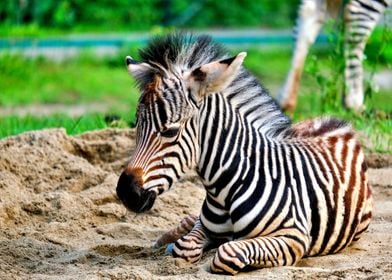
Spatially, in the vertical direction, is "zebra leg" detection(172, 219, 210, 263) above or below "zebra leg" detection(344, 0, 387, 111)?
below

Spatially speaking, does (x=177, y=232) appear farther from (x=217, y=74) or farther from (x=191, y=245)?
(x=217, y=74)

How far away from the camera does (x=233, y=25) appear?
21.4m

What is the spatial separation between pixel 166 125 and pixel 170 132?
0.14ft

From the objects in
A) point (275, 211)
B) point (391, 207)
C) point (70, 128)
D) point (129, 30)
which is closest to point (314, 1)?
point (70, 128)

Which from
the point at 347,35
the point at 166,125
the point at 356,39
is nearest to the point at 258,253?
the point at 166,125

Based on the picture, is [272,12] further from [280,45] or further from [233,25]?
[280,45]

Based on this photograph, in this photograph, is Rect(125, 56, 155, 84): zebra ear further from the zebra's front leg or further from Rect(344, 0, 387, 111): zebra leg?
Rect(344, 0, 387, 111): zebra leg

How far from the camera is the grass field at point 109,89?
9.37m

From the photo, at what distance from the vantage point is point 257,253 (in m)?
5.55

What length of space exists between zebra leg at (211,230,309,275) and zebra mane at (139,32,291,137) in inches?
26.1

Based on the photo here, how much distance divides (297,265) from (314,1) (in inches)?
251

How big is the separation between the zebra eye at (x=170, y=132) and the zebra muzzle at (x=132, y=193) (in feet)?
0.90

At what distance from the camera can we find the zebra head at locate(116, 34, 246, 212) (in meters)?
5.51

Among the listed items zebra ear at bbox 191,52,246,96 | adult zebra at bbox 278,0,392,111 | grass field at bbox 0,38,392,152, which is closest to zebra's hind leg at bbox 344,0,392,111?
adult zebra at bbox 278,0,392,111
